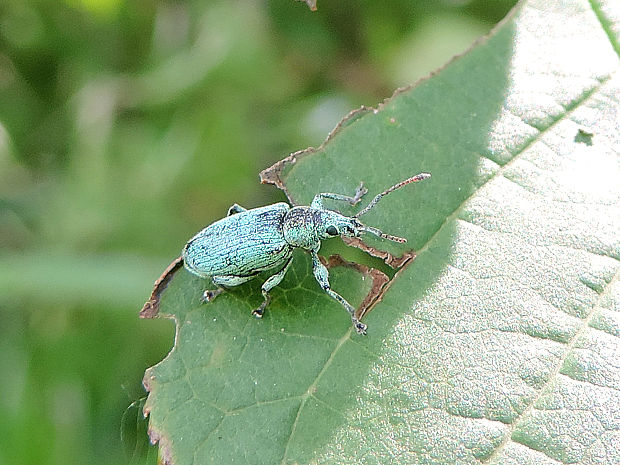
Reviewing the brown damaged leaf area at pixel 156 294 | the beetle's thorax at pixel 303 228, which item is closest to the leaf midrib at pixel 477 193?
the beetle's thorax at pixel 303 228

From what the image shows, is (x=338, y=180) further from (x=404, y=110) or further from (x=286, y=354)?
(x=286, y=354)

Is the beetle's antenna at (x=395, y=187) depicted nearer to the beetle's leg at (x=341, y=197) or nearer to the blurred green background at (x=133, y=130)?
the beetle's leg at (x=341, y=197)

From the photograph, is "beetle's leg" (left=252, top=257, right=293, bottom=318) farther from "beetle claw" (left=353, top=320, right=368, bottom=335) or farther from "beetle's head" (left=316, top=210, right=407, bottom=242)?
"beetle claw" (left=353, top=320, right=368, bottom=335)

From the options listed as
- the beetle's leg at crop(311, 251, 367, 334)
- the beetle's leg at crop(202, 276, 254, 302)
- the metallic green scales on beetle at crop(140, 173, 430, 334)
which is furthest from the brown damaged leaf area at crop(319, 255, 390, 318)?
the beetle's leg at crop(202, 276, 254, 302)

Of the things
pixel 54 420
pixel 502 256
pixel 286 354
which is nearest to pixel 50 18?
pixel 54 420

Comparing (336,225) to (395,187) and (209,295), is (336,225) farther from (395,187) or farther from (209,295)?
(209,295)

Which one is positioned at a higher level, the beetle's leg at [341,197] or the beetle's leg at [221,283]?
the beetle's leg at [341,197]

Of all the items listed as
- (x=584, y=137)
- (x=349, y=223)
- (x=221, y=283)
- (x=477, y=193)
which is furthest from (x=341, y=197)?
(x=584, y=137)
